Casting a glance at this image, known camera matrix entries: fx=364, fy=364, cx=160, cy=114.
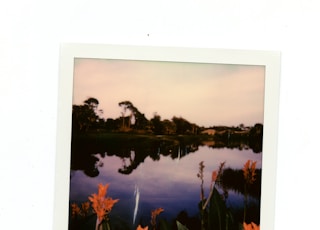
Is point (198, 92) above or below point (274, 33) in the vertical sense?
below

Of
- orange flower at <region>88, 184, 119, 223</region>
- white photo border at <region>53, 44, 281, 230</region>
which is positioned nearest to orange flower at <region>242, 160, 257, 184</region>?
white photo border at <region>53, 44, 281, 230</region>

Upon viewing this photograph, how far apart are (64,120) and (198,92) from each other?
26 centimetres

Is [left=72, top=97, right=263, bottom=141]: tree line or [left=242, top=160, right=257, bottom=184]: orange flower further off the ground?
[left=72, top=97, right=263, bottom=141]: tree line

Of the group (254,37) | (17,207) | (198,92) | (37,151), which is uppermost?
(254,37)

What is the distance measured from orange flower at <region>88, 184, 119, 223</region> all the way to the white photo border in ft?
0.18

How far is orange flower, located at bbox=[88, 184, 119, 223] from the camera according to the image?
0.70 metres

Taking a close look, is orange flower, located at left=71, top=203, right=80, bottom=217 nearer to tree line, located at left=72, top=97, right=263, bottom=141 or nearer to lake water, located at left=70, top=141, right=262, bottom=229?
lake water, located at left=70, top=141, right=262, bottom=229

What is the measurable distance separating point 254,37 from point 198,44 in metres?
0.11

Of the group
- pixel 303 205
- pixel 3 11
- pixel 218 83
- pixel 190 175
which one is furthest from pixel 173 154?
pixel 3 11

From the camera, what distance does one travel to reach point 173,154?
2.32 ft

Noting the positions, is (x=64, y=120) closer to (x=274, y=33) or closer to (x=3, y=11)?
(x=3, y=11)

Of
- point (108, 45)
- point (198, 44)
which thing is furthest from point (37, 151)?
point (198, 44)

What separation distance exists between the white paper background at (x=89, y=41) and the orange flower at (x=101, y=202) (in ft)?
0.28

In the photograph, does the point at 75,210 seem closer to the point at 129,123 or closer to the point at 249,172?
the point at 129,123
